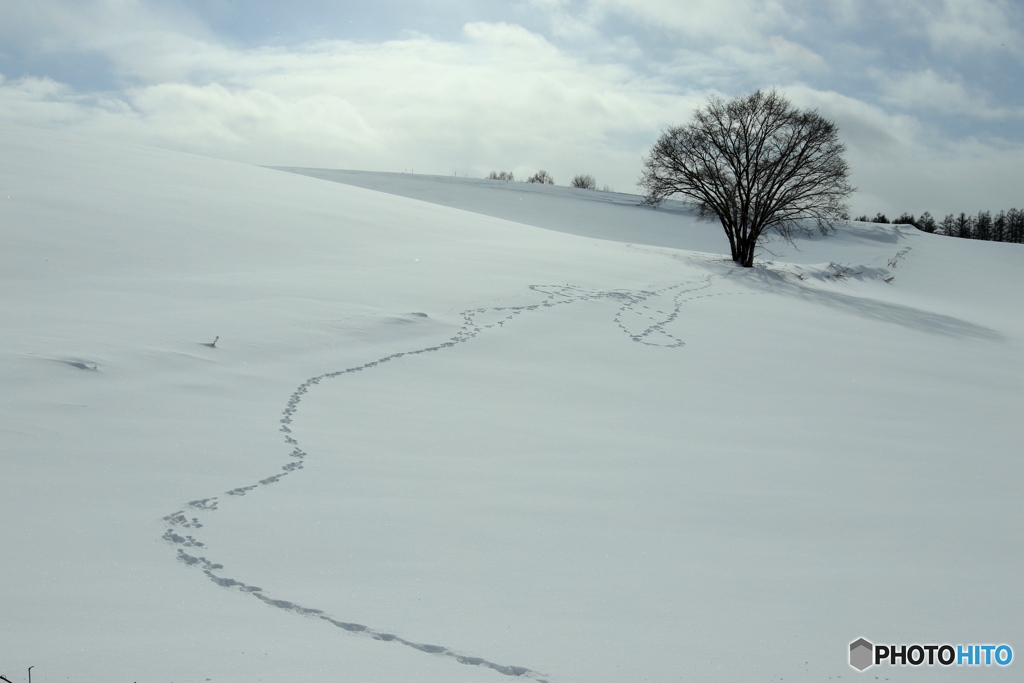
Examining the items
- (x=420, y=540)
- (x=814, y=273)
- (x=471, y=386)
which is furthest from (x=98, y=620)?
(x=814, y=273)

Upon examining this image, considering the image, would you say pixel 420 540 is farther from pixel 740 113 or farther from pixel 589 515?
pixel 740 113

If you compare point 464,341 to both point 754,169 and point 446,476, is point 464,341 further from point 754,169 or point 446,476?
point 754,169

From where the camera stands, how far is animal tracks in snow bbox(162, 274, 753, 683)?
274 cm

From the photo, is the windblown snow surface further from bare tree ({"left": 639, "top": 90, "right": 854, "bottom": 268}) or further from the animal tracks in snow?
bare tree ({"left": 639, "top": 90, "right": 854, "bottom": 268})

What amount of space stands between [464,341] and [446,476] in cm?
330

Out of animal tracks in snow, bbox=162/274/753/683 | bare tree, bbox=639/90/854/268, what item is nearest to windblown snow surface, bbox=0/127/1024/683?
animal tracks in snow, bbox=162/274/753/683

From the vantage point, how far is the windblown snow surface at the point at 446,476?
2.76 metres

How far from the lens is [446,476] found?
171 inches

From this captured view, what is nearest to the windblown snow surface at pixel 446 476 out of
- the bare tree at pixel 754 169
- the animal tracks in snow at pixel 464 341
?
the animal tracks in snow at pixel 464 341

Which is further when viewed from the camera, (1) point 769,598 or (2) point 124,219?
(2) point 124,219

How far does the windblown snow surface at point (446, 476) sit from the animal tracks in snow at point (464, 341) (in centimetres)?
2

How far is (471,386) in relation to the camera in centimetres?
624

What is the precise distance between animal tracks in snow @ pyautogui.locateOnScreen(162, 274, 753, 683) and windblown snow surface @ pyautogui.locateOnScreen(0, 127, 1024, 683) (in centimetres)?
2

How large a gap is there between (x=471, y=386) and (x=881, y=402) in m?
4.38
